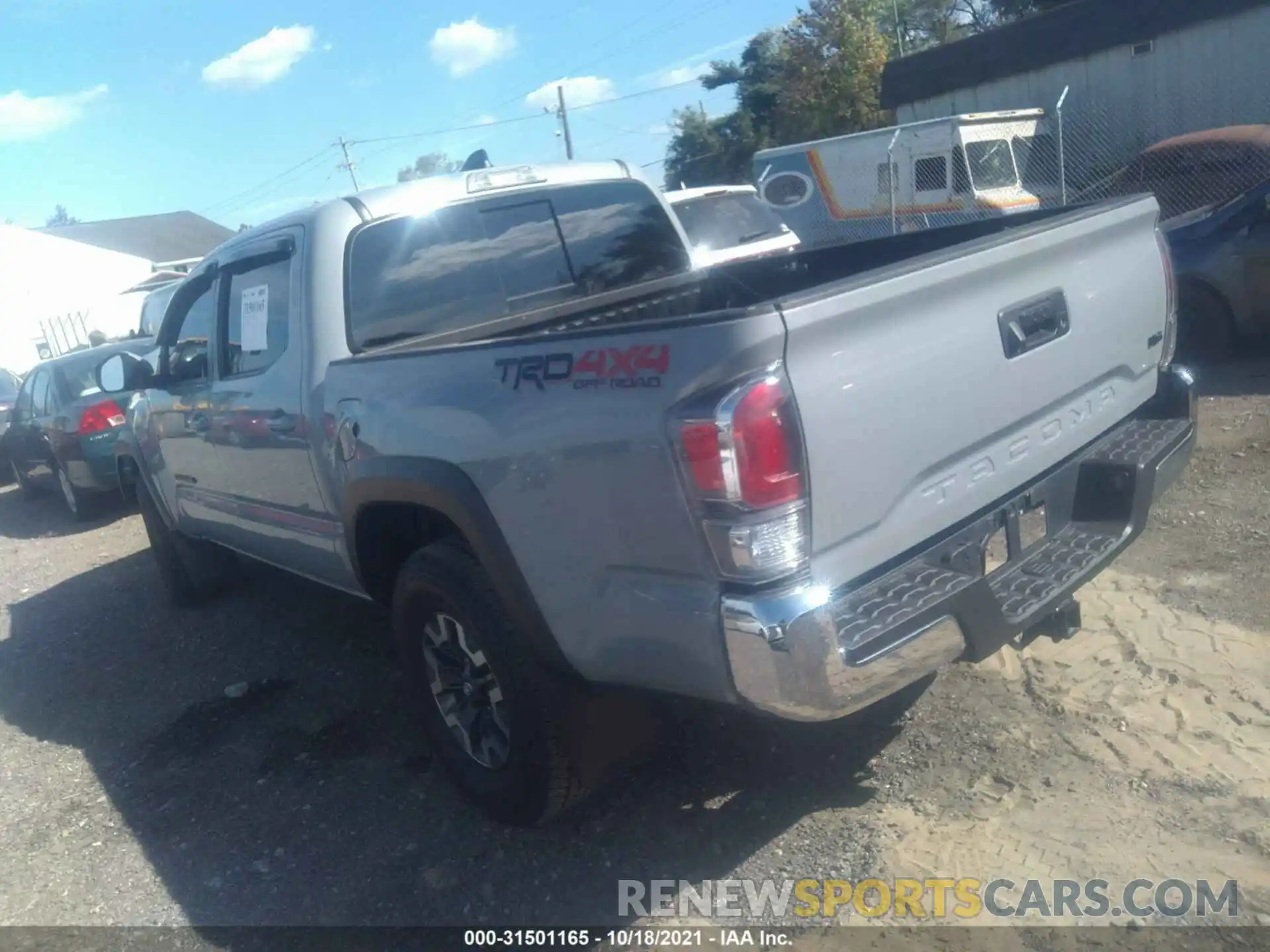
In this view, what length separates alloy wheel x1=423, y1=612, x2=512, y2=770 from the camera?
346cm

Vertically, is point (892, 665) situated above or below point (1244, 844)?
above

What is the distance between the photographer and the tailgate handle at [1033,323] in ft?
9.58

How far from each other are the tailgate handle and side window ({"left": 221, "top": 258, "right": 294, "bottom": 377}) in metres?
2.63

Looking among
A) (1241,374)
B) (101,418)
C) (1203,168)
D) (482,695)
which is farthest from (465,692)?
(1203,168)

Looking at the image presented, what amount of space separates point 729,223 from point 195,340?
7424mm

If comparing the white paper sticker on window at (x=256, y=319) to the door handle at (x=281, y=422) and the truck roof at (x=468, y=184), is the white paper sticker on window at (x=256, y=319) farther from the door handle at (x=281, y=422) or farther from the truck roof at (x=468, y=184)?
the truck roof at (x=468, y=184)

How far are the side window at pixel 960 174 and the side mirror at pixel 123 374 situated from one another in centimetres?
1305

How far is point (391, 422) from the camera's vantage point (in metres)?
3.45

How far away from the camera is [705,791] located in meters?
3.65

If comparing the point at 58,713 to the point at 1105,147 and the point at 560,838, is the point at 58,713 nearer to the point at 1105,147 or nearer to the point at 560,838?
the point at 560,838

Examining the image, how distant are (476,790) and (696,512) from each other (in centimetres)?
164

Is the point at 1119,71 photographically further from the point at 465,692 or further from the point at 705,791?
the point at 465,692

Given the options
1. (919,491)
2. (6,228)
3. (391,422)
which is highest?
(6,228)

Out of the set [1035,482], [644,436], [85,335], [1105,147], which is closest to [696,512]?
[644,436]
